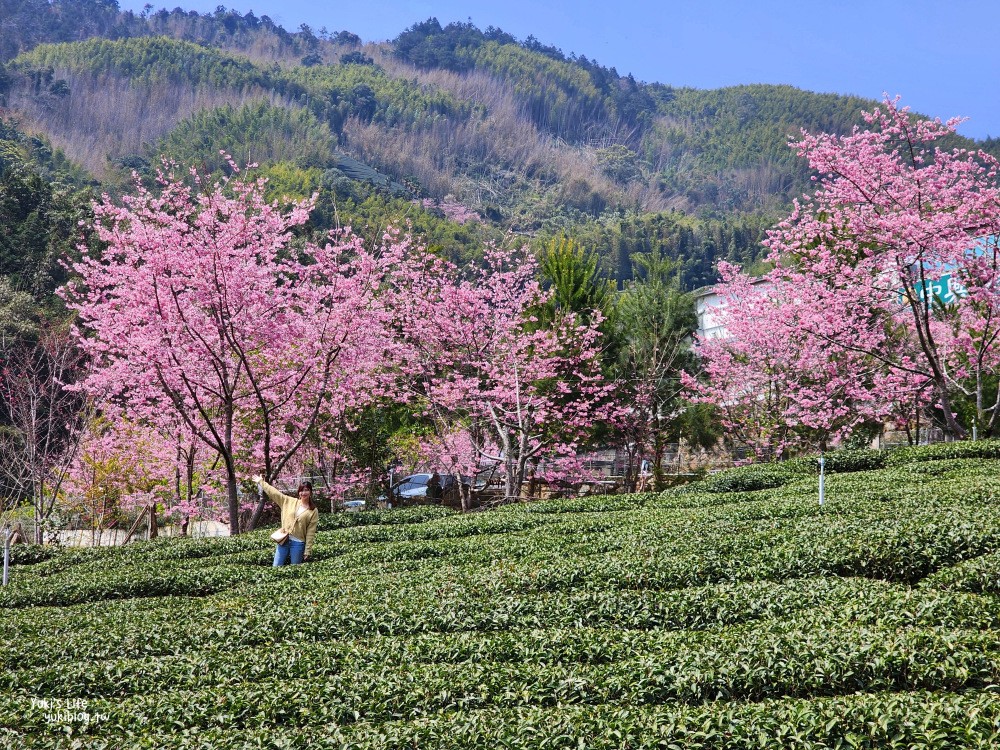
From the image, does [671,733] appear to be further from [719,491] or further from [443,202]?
[443,202]

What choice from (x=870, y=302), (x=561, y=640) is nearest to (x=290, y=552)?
(x=561, y=640)

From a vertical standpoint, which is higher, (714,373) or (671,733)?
(714,373)

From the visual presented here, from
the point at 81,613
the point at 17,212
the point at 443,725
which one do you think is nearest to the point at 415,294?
the point at 81,613

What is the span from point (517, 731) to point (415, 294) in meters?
18.7

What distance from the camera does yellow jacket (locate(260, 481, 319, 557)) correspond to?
1244 cm

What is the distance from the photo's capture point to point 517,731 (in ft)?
17.8

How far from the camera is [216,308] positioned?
54.5 feet

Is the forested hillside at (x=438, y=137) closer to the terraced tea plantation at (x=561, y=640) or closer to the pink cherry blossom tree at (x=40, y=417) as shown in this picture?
the pink cherry blossom tree at (x=40, y=417)

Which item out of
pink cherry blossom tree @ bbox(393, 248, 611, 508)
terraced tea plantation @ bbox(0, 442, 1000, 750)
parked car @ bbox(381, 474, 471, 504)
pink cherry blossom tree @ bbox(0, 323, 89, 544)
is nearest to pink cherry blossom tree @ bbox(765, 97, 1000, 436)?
terraced tea plantation @ bbox(0, 442, 1000, 750)

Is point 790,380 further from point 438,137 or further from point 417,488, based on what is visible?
point 438,137

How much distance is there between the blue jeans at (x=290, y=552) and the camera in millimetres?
12805

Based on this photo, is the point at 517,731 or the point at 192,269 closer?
the point at 517,731

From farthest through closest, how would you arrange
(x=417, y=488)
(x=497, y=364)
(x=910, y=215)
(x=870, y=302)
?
(x=417, y=488)
(x=497, y=364)
(x=870, y=302)
(x=910, y=215)

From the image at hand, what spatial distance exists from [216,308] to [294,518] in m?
5.81
